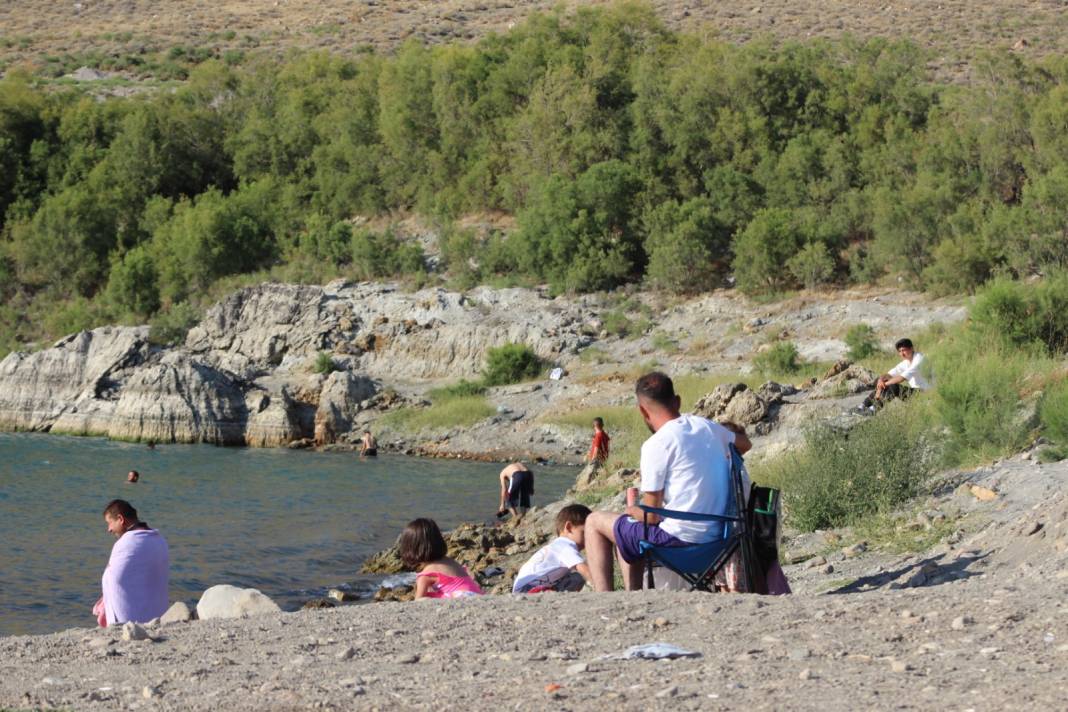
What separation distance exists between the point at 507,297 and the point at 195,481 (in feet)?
49.7

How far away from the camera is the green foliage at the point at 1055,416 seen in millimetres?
13148

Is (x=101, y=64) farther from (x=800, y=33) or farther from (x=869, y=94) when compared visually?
Result: (x=869, y=94)

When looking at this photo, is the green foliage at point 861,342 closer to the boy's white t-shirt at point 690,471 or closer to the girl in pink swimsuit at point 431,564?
the girl in pink swimsuit at point 431,564

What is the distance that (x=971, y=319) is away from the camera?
21891 millimetres

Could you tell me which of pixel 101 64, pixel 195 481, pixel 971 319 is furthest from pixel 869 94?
pixel 101 64

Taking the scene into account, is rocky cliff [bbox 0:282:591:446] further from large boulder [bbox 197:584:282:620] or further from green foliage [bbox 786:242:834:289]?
large boulder [bbox 197:584:282:620]

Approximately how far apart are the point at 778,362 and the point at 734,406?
6.96 meters

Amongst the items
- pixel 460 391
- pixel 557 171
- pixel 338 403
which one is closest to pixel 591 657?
pixel 460 391

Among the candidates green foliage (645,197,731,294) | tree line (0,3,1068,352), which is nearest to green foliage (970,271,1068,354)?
tree line (0,3,1068,352)

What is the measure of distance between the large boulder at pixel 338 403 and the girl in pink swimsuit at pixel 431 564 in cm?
2477

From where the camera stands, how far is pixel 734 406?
24.0 metres

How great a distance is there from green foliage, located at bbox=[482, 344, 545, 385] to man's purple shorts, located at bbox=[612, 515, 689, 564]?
26796 mm

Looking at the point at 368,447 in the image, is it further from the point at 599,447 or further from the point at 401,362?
the point at 599,447

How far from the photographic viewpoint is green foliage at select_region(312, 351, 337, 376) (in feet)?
121
